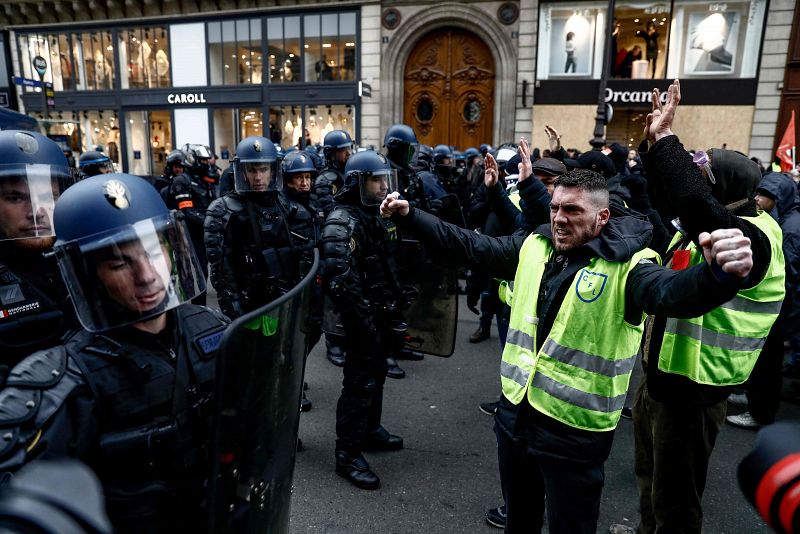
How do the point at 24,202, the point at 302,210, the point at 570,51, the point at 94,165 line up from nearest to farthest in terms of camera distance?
the point at 24,202 → the point at 302,210 → the point at 94,165 → the point at 570,51

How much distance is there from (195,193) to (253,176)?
3086mm

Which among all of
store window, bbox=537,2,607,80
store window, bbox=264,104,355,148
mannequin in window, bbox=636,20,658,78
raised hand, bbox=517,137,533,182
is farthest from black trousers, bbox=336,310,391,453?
mannequin in window, bbox=636,20,658,78

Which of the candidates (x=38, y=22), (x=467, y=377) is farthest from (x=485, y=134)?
(x=38, y=22)

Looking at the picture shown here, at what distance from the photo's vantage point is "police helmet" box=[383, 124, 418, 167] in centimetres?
552

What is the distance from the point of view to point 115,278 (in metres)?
1.53

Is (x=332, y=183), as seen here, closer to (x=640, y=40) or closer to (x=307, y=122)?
(x=307, y=122)

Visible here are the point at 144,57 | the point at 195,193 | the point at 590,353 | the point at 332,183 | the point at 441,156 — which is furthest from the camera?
the point at 144,57

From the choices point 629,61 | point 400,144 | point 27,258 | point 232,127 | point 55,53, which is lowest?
point 27,258

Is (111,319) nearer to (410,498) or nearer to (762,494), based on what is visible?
(762,494)

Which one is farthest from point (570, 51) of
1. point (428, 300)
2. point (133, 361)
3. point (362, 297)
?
point (133, 361)

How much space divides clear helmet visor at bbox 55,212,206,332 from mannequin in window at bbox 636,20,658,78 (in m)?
16.6

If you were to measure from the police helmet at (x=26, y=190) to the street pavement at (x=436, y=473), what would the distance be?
207 centimetres

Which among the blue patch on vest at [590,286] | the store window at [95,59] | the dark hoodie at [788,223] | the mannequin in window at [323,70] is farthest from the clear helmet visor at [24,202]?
the store window at [95,59]

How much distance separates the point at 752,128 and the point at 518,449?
1588 centimetres
